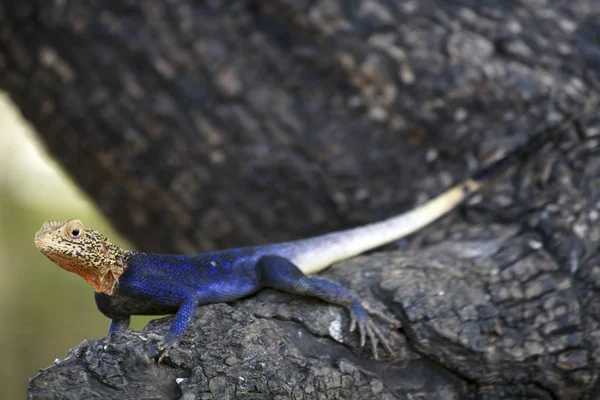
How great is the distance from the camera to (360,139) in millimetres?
3529

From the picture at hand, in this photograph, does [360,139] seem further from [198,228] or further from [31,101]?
[31,101]

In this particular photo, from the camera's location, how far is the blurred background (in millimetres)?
8352

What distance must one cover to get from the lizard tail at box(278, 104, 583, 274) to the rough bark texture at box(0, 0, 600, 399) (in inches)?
2.9

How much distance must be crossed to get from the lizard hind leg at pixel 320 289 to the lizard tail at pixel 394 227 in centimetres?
20

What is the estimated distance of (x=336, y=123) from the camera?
3.56 m

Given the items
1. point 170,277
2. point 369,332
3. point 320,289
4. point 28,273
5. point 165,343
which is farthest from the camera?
point 28,273

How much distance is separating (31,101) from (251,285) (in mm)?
1936

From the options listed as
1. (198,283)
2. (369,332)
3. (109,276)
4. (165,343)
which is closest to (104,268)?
(109,276)

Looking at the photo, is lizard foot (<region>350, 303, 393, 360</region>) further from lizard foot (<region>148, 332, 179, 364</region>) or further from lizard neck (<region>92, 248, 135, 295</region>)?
lizard neck (<region>92, 248, 135, 295</region>)

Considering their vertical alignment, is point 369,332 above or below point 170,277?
below

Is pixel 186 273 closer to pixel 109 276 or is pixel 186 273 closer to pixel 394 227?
pixel 109 276

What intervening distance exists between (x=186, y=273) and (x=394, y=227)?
3.64 ft

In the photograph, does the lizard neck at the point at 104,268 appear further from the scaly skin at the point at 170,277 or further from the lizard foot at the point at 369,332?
the lizard foot at the point at 369,332

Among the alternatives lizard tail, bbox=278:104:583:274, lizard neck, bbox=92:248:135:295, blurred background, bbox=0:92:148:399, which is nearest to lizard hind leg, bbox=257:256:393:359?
lizard tail, bbox=278:104:583:274
